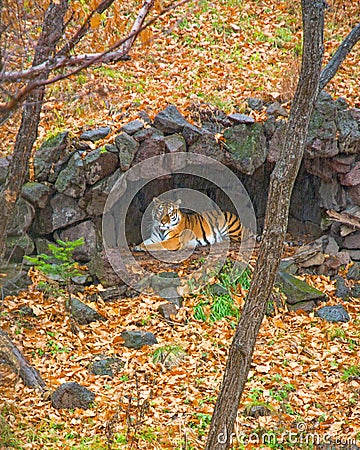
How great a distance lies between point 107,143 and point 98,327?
85.5 inches

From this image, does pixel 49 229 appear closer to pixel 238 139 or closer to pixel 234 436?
pixel 238 139

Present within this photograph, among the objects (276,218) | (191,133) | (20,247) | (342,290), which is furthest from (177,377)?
(191,133)

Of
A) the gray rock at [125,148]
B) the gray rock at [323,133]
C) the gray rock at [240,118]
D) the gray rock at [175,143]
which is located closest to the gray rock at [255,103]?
the gray rock at [240,118]

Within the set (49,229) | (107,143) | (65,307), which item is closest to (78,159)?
(107,143)

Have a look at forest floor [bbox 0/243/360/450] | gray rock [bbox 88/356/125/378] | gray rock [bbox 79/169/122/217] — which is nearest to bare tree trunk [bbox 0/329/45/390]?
forest floor [bbox 0/243/360/450]

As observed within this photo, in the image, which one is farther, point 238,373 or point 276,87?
point 276,87

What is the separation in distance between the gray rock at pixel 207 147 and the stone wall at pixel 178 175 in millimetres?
12

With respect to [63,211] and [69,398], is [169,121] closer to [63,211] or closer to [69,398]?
[63,211]

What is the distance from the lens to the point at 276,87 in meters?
7.96

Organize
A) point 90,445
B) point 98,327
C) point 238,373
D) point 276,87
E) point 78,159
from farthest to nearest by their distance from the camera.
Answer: point 276,87 → point 78,159 → point 98,327 → point 90,445 → point 238,373

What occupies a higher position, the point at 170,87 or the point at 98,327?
the point at 170,87

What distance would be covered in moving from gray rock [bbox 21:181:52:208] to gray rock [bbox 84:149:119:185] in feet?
1.67

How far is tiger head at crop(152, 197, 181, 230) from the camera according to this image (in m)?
7.35

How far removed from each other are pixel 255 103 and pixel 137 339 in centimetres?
352
